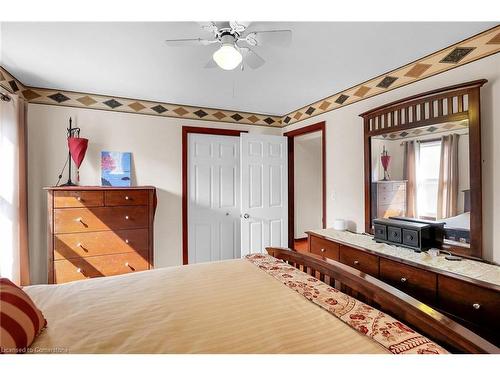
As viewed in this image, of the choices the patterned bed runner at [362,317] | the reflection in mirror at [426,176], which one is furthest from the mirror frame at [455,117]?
the patterned bed runner at [362,317]

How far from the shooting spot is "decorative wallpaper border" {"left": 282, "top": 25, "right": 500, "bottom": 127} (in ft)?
5.73

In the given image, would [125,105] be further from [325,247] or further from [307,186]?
[307,186]

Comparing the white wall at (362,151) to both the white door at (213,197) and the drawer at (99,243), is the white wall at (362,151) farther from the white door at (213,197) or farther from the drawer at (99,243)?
the drawer at (99,243)

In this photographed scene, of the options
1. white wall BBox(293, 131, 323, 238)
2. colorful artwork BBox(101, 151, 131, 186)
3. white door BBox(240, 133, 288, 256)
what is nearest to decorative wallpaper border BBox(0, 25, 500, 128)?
white door BBox(240, 133, 288, 256)

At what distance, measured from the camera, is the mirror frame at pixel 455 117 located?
1760 millimetres

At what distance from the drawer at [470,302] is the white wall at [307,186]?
392cm

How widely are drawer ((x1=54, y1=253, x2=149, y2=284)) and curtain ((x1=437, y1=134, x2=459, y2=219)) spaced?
291cm

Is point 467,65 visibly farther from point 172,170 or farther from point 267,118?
point 172,170

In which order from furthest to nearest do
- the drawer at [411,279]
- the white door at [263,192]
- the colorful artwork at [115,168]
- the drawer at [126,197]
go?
1. the white door at [263,192]
2. the colorful artwork at [115,168]
3. the drawer at [126,197]
4. the drawer at [411,279]

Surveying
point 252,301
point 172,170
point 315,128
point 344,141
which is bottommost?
point 252,301
